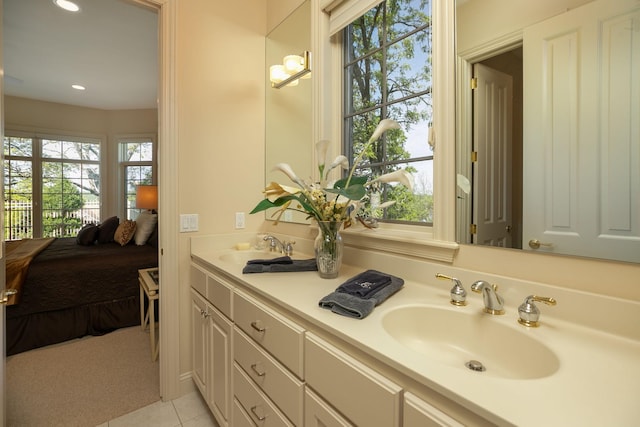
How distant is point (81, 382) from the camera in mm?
2074

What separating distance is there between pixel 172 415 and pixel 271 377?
114 centimetres

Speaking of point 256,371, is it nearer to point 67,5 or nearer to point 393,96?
point 393,96

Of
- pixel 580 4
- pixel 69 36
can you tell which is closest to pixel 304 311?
pixel 580 4

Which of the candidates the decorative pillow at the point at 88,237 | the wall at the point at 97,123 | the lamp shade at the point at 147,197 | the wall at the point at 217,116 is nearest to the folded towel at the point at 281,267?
the wall at the point at 217,116

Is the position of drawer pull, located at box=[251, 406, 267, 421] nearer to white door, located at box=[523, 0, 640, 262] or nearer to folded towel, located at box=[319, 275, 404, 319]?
folded towel, located at box=[319, 275, 404, 319]

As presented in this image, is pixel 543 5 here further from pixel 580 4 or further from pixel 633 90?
pixel 633 90

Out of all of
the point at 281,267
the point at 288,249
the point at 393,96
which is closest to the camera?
the point at 281,267

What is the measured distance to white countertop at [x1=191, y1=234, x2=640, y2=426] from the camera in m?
0.50

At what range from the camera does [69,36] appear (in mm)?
3041

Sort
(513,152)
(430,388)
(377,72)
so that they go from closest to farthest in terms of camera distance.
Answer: (430,388) → (513,152) → (377,72)

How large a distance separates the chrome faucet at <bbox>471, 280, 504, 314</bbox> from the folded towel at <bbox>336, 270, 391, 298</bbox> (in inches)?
11.9

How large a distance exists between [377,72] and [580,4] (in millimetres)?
897

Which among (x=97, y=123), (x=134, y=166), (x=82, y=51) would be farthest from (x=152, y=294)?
(x=97, y=123)

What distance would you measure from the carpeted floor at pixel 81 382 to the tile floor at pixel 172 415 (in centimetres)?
7
